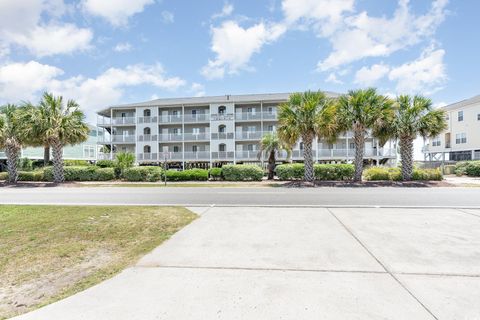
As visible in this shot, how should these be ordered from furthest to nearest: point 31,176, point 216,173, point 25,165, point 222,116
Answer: point 222,116
point 25,165
point 31,176
point 216,173

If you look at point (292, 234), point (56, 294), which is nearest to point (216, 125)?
point (292, 234)

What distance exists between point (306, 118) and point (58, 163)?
22.5 m

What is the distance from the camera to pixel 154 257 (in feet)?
16.0

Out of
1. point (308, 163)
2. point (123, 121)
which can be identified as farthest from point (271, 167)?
point (123, 121)

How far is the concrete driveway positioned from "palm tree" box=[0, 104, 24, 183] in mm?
25886

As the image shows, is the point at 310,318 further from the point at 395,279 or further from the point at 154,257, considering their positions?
the point at 154,257

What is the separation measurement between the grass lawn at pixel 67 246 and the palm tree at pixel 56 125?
15.9 meters

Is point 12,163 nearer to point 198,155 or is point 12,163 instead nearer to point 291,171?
point 198,155

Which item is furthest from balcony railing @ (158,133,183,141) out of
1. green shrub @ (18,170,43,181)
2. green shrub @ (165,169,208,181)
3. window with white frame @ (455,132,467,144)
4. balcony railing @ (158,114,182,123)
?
window with white frame @ (455,132,467,144)

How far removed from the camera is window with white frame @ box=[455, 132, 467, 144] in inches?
A: 1570

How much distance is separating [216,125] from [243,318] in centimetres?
3588

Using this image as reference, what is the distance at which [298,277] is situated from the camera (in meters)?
4.00

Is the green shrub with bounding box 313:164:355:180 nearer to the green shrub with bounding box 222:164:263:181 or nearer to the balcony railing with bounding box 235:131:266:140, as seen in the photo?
the green shrub with bounding box 222:164:263:181

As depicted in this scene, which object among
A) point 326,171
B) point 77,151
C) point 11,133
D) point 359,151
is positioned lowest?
point 326,171
